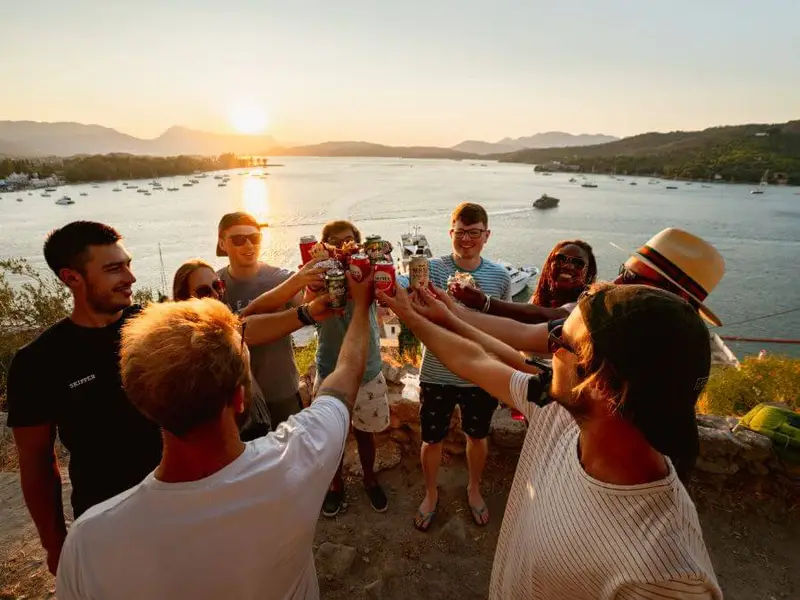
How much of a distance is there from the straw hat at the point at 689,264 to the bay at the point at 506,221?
93.3 ft

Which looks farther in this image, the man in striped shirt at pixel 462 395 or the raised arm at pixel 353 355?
the man in striped shirt at pixel 462 395

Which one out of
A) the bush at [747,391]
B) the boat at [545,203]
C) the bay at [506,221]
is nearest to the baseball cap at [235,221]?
the bush at [747,391]

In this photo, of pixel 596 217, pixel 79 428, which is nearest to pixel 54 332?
pixel 79 428

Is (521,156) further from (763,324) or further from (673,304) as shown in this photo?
(673,304)

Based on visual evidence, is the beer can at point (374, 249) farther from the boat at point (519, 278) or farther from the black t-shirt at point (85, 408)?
the boat at point (519, 278)

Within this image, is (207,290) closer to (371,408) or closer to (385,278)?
(385,278)

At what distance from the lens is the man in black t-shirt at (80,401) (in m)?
1.98

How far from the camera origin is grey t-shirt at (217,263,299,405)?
10.7ft

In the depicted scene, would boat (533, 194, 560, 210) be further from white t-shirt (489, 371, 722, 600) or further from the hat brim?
white t-shirt (489, 371, 722, 600)

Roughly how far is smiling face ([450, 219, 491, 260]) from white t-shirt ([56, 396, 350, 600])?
2.52m

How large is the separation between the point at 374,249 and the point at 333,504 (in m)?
2.41

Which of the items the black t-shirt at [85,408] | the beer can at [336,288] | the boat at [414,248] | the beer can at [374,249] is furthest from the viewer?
the boat at [414,248]

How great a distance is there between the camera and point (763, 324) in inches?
1055

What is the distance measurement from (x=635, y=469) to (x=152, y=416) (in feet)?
4.75
